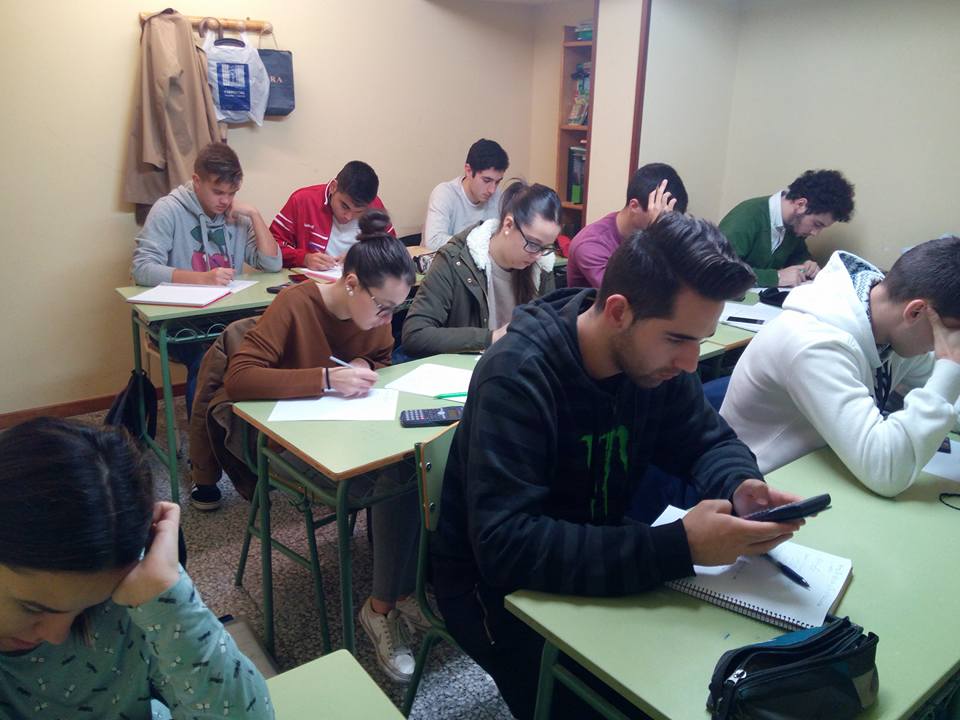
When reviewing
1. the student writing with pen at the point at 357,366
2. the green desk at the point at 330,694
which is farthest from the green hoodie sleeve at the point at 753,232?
the green desk at the point at 330,694

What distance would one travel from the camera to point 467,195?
4.41 metres

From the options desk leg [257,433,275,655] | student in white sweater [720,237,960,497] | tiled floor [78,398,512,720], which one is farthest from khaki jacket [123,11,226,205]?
student in white sweater [720,237,960,497]

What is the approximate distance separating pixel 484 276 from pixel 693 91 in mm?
2312

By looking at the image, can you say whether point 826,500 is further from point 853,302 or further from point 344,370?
point 344,370

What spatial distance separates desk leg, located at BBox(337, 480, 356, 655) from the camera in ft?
5.53

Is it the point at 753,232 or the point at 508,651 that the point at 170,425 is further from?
the point at 753,232

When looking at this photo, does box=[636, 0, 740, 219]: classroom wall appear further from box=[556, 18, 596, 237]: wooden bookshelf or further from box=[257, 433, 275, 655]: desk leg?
box=[257, 433, 275, 655]: desk leg

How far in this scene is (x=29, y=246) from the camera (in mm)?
3459

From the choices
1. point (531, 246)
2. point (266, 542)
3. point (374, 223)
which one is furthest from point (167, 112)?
point (266, 542)

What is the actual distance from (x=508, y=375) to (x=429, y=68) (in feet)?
12.9

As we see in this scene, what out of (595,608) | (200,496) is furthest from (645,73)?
(595,608)

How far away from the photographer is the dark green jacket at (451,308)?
7.98 feet

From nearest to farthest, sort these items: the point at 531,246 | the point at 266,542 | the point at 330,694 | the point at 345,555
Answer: the point at 330,694 < the point at 345,555 < the point at 266,542 < the point at 531,246

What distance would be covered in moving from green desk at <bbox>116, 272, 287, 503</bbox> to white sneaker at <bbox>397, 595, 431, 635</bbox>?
4.05 ft
